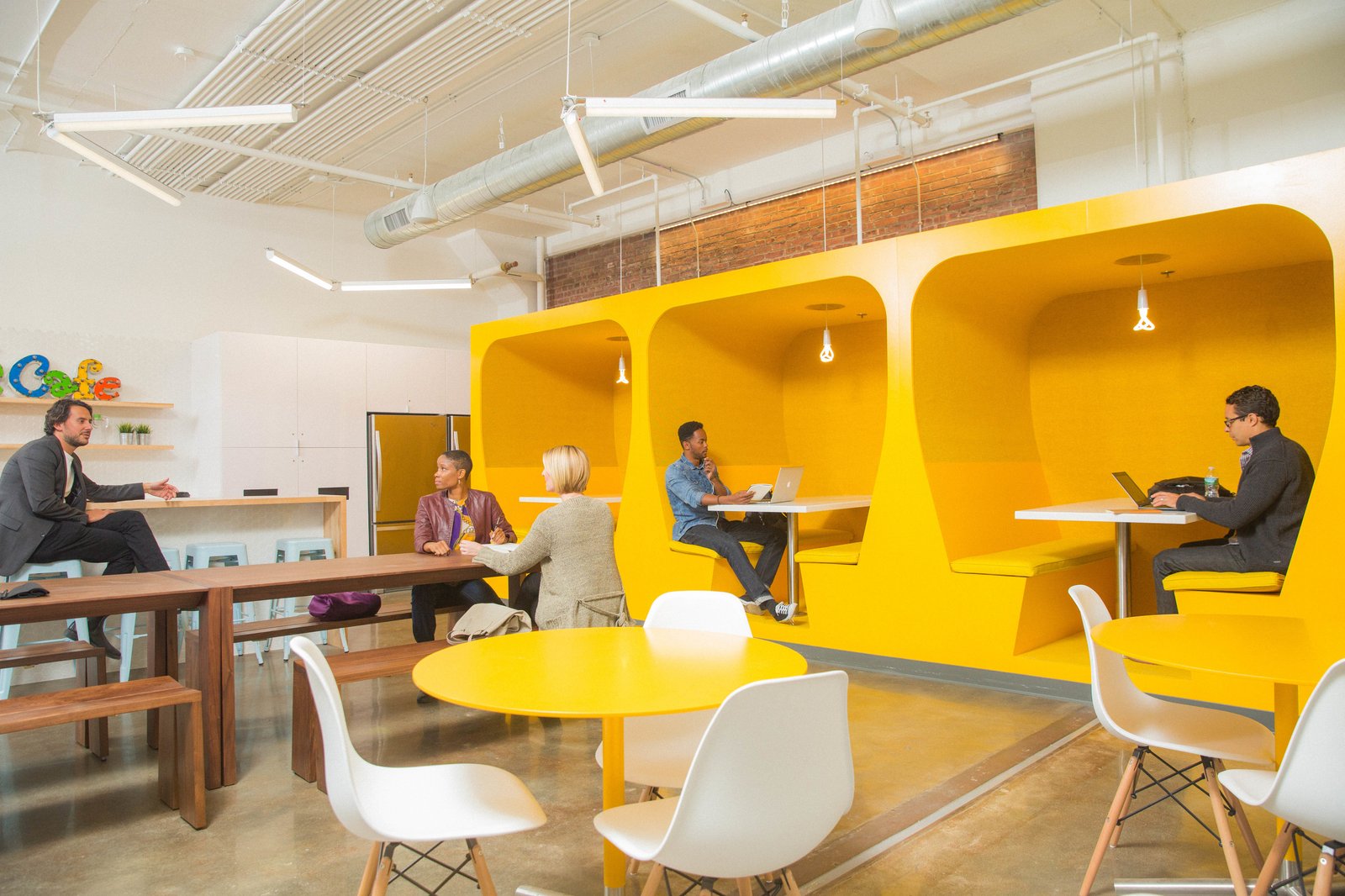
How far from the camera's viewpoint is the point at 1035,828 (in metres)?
3.10

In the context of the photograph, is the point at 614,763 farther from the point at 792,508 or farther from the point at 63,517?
the point at 63,517

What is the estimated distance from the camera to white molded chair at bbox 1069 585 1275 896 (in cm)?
249

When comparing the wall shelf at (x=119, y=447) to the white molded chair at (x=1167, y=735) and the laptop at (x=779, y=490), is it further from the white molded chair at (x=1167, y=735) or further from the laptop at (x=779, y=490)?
the white molded chair at (x=1167, y=735)

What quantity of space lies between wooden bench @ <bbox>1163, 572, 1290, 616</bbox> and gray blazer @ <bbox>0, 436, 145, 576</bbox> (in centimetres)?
553

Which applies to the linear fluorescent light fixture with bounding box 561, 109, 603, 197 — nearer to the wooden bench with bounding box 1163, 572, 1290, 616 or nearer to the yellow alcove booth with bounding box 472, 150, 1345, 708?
the yellow alcove booth with bounding box 472, 150, 1345, 708

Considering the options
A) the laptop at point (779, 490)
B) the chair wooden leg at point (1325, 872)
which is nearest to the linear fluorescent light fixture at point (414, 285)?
the laptop at point (779, 490)

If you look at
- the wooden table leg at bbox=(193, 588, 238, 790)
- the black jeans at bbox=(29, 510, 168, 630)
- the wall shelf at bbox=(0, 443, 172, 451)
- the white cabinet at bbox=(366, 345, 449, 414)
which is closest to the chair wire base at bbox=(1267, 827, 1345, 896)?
the wooden table leg at bbox=(193, 588, 238, 790)

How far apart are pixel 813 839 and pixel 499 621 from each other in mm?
2240

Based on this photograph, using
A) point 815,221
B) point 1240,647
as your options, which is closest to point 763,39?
point 815,221

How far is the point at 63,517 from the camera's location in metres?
4.68

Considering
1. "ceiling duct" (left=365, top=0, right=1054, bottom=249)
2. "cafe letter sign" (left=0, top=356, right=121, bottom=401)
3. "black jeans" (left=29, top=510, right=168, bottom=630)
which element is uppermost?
"ceiling duct" (left=365, top=0, right=1054, bottom=249)

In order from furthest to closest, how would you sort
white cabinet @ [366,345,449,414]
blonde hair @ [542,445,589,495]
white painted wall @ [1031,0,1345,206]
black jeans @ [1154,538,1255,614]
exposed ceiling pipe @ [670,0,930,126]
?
white cabinet @ [366,345,449,414]
white painted wall @ [1031,0,1345,206]
exposed ceiling pipe @ [670,0,930,126]
black jeans @ [1154,538,1255,614]
blonde hair @ [542,445,589,495]

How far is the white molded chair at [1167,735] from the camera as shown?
2.49 m

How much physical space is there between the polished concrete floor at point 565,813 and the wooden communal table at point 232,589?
206 millimetres
